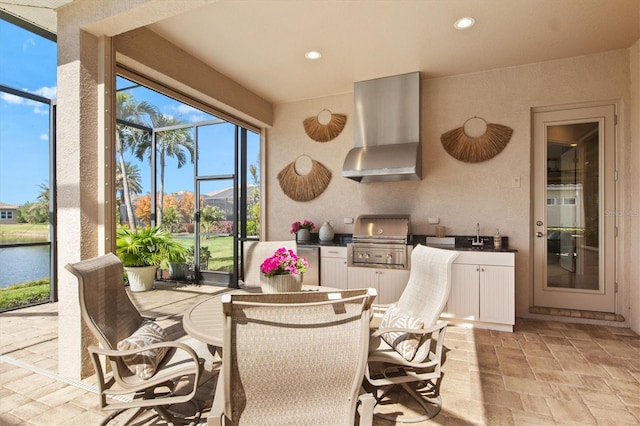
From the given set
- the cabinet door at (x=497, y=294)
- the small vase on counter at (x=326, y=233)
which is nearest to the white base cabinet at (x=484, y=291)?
the cabinet door at (x=497, y=294)

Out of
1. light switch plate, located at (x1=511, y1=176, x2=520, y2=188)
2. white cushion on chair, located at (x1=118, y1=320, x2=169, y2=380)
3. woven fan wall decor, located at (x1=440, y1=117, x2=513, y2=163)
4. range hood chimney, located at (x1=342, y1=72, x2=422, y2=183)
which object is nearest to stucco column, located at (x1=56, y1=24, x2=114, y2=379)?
white cushion on chair, located at (x1=118, y1=320, x2=169, y2=380)

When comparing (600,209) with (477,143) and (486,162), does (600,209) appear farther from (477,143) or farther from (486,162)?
(477,143)

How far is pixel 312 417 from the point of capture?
1099 millimetres

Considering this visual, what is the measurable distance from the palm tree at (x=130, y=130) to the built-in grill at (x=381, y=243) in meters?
4.36

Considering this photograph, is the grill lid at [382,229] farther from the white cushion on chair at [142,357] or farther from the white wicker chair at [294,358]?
the white wicker chair at [294,358]

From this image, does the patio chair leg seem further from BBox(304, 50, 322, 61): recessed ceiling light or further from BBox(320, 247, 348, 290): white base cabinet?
BBox(304, 50, 322, 61): recessed ceiling light

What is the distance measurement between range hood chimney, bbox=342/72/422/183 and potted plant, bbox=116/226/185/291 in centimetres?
340

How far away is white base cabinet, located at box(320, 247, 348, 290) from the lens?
4.08m

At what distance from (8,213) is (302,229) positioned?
3.72 meters

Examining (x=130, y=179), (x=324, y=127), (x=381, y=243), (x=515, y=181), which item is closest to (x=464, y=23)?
(x=515, y=181)

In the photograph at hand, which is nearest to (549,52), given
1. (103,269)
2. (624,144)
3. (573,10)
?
(573,10)

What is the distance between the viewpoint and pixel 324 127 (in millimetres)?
4734

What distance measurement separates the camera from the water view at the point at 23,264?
155 inches

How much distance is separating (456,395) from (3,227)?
5212mm
